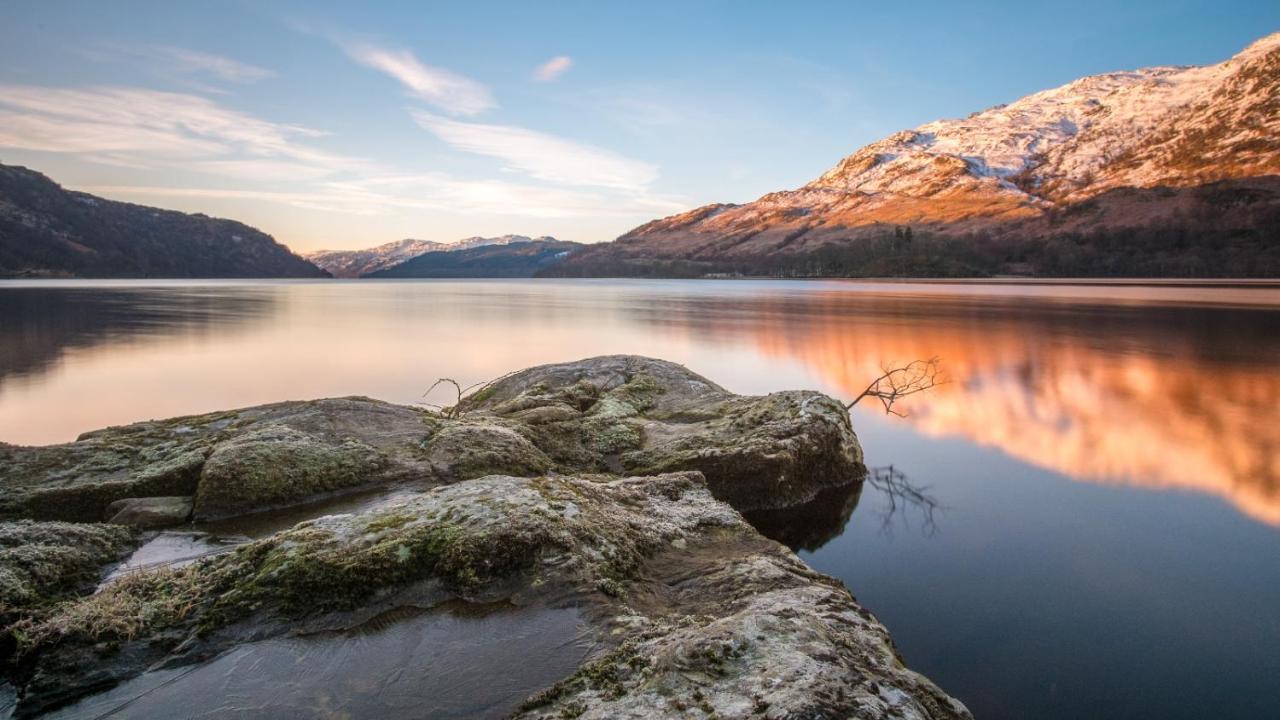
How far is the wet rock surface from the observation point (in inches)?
135

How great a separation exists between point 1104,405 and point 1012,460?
7.00 m

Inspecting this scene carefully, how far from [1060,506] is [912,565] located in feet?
11.3

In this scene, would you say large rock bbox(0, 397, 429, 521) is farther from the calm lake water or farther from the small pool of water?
the calm lake water

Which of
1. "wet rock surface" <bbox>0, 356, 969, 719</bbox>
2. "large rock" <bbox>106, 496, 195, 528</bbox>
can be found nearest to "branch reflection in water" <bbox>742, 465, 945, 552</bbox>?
"wet rock surface" <bbox>0, 356, 969, 719</bbox>

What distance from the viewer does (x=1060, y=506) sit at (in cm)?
945

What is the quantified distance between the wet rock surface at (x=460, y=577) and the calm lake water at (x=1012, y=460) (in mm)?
1909

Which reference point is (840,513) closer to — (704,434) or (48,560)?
(704,434)

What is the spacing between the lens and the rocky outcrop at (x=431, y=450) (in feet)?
22.2

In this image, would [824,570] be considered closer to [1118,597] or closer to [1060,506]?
[1118,597]

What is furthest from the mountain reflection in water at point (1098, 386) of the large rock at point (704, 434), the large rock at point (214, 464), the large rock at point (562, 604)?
the large rock at point (214, 464)

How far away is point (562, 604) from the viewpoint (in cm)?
444

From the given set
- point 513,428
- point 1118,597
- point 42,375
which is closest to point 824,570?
point 1118,597

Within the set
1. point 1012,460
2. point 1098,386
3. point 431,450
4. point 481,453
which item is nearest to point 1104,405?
point 1098,386

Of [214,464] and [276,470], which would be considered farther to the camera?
[276,470]
